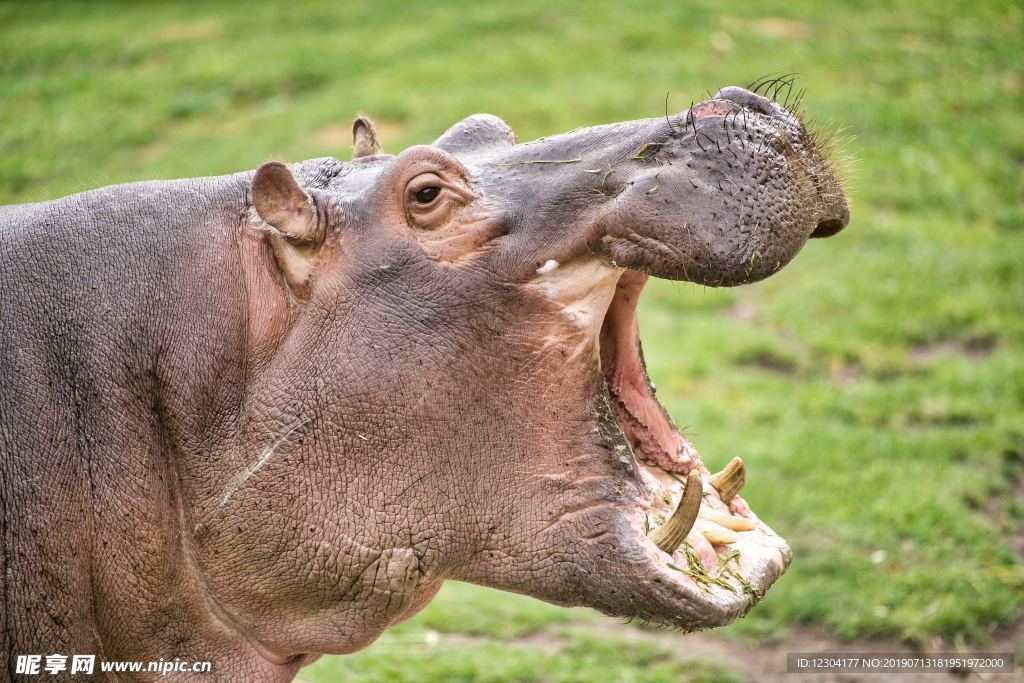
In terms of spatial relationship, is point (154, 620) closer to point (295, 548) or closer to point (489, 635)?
point (295, 548)

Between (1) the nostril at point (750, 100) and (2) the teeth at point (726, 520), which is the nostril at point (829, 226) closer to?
(1) the nostril at point (750, 100)

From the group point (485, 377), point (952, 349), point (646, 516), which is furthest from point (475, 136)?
point (952, 349)

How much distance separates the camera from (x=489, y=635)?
5699 mm

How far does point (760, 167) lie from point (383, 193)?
3.20 ft

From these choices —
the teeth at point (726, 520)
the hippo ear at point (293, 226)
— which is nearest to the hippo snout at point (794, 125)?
the teeth at point (726, 520)

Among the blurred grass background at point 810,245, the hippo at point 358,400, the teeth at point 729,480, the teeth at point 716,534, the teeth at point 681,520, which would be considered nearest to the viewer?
the teeth at point 681,520

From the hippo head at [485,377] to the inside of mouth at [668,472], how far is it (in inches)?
0.5

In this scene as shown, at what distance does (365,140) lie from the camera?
3.56 m

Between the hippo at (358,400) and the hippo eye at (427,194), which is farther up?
the hippo eye at (427,194)

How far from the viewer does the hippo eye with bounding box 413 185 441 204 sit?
3.04 m

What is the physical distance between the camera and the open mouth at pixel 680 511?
2881 mm

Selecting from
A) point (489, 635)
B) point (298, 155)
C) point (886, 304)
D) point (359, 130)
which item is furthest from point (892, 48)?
point (359, 130)

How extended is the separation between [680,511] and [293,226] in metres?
1.24

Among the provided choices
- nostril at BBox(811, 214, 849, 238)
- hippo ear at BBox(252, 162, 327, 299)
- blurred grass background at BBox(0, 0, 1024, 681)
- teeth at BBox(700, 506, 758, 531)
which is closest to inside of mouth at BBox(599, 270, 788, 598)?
teeth at BBox(700, 506, 758, 531)
